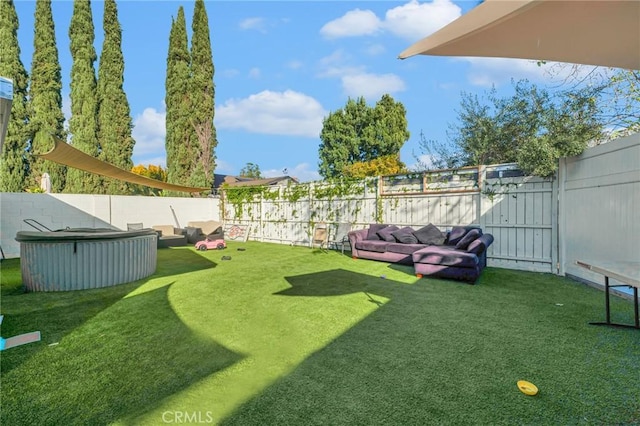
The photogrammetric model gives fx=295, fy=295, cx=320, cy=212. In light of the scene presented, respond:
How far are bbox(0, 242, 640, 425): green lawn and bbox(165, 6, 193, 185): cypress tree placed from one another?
11.4 metres

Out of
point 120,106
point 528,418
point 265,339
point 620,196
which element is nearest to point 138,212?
point 120,106

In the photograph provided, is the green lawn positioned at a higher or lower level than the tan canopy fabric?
lower

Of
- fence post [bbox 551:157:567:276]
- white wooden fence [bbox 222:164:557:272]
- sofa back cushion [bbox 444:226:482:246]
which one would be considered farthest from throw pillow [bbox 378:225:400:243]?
fence post [bbox 551:157:567:276]

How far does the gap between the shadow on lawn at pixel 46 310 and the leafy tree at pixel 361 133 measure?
18309 mm

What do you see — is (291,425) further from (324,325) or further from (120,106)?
(120,106)

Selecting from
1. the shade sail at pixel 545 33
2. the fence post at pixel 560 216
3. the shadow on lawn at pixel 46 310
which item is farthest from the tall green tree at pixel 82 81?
the fence post at pixel 560 216

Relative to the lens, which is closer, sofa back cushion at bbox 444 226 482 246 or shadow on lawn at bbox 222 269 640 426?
shadow on lawn at bbox 222 269 640 426

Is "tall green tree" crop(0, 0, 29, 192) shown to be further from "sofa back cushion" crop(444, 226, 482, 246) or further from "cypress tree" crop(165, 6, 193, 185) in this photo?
"sofa back cushion" crop(444, 226, 482, 246)

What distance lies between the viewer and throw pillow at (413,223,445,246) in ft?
22.0

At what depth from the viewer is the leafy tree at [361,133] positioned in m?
21.3

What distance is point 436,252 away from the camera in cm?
538

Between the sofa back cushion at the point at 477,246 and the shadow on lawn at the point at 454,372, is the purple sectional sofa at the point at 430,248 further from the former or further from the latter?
the shadow on lawn at the point at 454,372

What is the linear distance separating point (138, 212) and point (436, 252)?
10184 mm

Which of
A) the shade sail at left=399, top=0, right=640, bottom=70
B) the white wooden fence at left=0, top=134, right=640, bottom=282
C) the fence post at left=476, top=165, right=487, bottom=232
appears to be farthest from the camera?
the fence post at left=476, top=165, right=487, bottom=232
